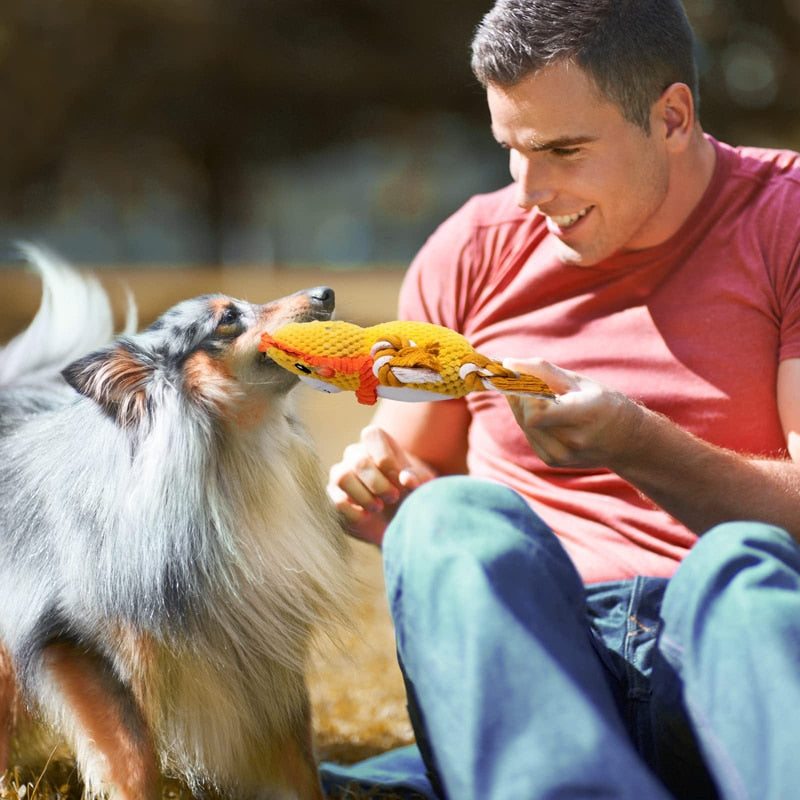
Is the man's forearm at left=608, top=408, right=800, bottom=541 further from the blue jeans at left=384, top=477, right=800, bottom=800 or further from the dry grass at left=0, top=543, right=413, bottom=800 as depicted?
the dry grass at left=0, top=543, right=413, bottom=800

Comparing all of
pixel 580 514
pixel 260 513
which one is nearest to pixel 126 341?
pixel 260 513

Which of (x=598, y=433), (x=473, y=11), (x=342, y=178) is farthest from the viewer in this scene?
(x=342, y=178)

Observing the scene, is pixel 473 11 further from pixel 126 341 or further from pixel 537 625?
pixel 537 625

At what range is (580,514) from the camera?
1.60 m

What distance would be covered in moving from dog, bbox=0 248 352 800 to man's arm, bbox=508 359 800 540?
1.29 feet

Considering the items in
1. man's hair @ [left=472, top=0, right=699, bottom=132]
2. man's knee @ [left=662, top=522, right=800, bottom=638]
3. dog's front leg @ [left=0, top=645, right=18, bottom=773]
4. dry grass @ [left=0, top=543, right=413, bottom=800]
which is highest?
man's hair @ [left=472, top=0, right=699, bottom=132]

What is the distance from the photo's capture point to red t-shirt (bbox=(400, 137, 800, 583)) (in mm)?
1554

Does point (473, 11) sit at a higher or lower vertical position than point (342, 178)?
higher

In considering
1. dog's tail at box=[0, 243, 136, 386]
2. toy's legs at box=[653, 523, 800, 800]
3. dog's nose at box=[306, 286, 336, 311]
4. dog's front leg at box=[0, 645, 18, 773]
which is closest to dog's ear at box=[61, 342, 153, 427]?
dog's nose at box=[306, 286, 336, 311]

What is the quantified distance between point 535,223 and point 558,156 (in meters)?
0.19

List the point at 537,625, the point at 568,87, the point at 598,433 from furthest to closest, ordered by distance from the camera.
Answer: the point at 568,87, the point at 598,433, the point at 537,625

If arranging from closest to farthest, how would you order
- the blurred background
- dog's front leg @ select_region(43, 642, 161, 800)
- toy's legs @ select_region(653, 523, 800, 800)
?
1. toy's legs @ select_region(653, 523, 800, 800)
2. dog's front leg @ select_region(43, 642, 161, 800)
3. the blurred background

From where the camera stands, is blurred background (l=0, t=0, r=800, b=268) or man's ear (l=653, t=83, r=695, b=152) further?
blurred background (l=0, t=0, r=800, b=268)

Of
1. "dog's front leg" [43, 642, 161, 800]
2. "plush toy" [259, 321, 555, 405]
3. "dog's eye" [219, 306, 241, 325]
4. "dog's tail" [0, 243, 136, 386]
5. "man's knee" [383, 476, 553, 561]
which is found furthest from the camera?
"dog's tail" [0, 243, 136, 386]
